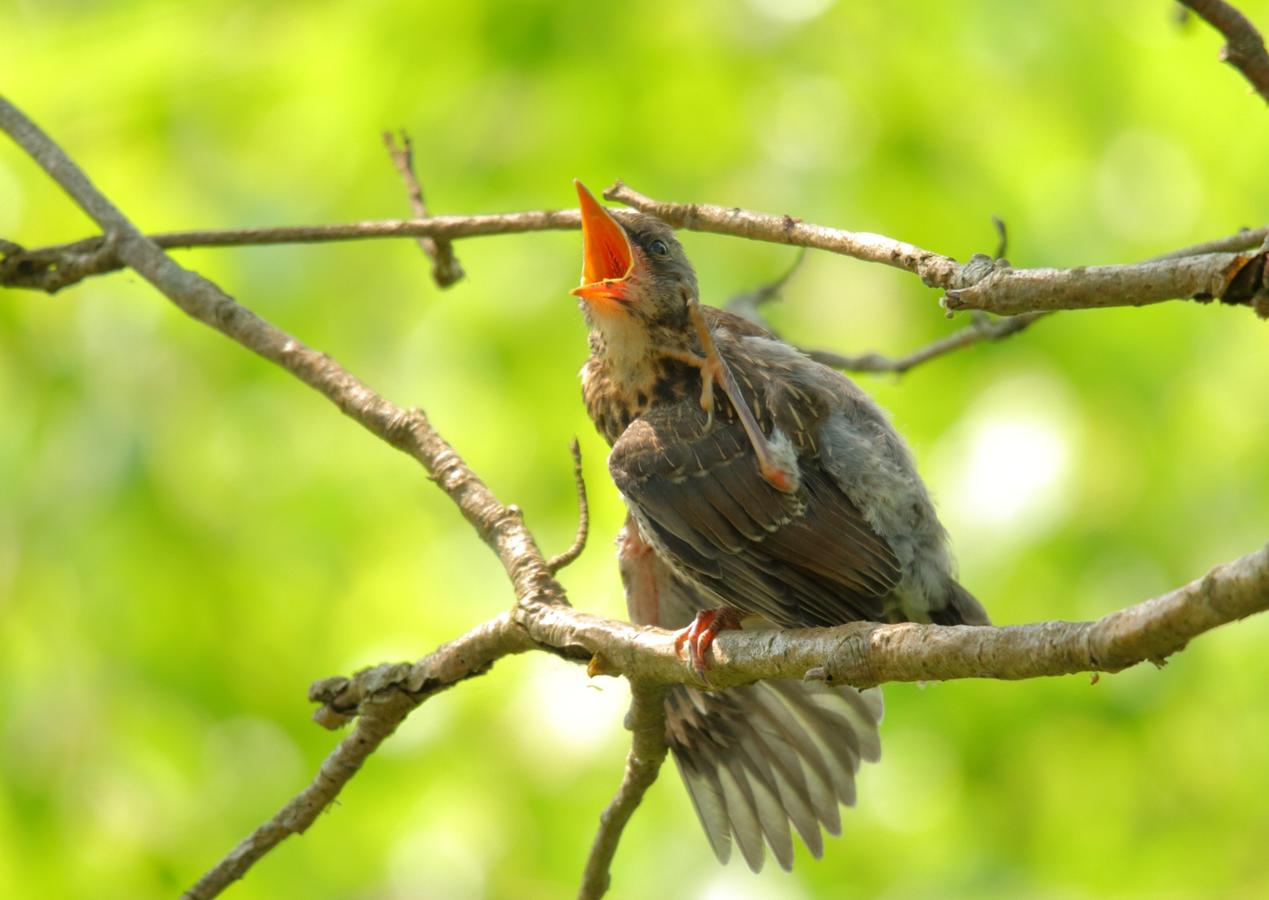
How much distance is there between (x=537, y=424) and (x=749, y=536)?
1436mm

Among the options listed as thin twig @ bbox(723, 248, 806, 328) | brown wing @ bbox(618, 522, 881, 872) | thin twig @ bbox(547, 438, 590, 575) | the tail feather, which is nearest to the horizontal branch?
thin twig @ bbox(547, 438, 590, 575)

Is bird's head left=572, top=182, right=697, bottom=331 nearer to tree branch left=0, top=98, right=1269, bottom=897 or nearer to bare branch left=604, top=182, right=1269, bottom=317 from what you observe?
tree branch left=0, top=98, right=1269, bottom=897

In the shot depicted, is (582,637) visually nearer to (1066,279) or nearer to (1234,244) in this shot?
(1066,279)

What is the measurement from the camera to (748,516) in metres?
2.96

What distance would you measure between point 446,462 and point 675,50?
1.96 m

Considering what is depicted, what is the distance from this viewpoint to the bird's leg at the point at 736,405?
2695 mm

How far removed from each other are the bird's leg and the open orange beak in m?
0.30

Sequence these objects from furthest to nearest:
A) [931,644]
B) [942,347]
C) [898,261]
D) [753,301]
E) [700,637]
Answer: [753,301]
[942,347]
[700,637]
[898,261]
[931,644]

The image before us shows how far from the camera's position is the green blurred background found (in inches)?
163

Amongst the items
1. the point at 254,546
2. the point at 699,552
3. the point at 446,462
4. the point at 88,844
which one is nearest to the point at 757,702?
the point at 699,552

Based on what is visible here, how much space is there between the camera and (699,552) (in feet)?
9.62

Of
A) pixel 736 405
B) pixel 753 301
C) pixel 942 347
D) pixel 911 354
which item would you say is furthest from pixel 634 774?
pixel 753 301

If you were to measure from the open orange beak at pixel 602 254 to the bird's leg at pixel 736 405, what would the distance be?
0.30 meters

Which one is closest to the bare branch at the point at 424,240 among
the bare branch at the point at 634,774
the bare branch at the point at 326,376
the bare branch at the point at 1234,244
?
the bare branch at the point at 326,376
